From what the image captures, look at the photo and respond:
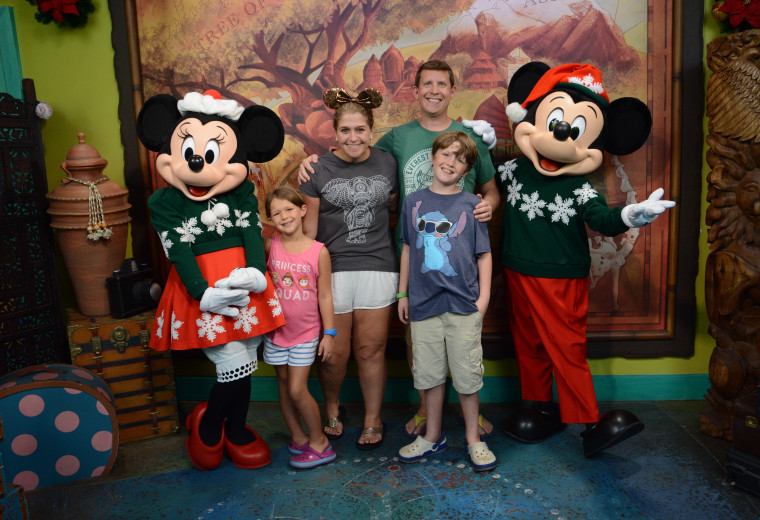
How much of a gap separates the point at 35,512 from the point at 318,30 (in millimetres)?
2689

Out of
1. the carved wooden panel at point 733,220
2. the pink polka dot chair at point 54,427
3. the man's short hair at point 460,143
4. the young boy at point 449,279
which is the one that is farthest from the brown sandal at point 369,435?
the carved wooden panel at point 733,220

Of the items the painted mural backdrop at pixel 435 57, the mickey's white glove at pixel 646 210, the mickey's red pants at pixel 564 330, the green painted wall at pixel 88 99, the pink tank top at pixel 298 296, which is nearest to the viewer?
the mickey's white glove at pixel 646 210

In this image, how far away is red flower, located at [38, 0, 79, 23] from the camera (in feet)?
10.8

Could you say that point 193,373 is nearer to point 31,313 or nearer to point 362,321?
point 31,313

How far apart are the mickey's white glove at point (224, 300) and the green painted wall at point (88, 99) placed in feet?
3.89

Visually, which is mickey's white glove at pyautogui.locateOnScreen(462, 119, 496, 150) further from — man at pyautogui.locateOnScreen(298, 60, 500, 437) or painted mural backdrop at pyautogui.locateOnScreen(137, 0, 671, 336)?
painted mural backdrop at pyautogui.locateOnScreen(137, 0, 671, 336)

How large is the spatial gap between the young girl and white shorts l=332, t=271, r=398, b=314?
12cm

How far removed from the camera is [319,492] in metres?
2.66

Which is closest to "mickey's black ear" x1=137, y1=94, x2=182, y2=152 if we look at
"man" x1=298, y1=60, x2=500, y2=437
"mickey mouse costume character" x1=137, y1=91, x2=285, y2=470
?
"mickey mouse costume character" x1=137, y1=91, x2=285, y2=470

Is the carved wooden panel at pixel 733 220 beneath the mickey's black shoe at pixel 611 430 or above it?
above

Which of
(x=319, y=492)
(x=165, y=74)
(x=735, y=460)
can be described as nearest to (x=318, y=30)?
(x=165, y=74)

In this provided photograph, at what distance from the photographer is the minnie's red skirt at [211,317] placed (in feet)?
8.80

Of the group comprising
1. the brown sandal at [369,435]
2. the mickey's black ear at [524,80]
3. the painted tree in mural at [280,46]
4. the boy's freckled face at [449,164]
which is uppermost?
the painted tree in mural at [280,46]

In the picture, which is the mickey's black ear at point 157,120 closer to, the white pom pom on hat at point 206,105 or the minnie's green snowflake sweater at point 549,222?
the white pom pom on hat at point 206,105
